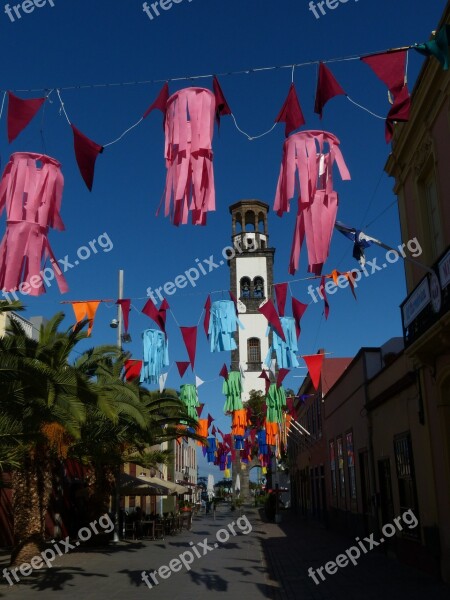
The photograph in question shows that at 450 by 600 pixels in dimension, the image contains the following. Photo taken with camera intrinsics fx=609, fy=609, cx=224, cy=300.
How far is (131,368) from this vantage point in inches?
771

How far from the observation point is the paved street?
10.6 m

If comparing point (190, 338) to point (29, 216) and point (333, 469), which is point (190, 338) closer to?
point (29, 216)

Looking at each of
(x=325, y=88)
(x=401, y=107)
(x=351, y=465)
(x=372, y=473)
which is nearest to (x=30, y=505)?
(x=372, y=473)

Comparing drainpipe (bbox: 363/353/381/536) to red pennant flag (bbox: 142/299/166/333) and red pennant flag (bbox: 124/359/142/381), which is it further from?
red pennant flag (bbox: 124/359/142/381)

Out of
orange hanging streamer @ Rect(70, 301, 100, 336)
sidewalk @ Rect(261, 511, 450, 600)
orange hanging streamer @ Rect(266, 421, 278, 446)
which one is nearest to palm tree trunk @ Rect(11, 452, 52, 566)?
orange hanging streamer @ Rect(70, 301, 100, 336)

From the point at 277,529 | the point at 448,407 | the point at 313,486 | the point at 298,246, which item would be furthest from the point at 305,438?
the point at 298,246

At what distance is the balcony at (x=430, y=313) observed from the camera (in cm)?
977

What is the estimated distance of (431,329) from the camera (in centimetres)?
1031

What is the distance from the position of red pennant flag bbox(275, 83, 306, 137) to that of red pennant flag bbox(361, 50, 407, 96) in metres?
1.05

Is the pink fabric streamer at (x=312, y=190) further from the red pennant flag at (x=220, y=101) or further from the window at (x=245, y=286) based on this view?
the window at (x=245, y=286)

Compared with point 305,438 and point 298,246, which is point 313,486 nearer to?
point 305,438

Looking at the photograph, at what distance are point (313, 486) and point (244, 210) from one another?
106 ft

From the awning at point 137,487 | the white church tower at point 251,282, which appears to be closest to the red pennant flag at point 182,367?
the awning at point 137,487

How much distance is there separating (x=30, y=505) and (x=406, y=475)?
29.0 feet
